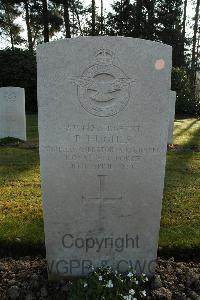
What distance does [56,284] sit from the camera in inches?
136

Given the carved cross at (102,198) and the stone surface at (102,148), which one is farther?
the carved cross at (102,198)

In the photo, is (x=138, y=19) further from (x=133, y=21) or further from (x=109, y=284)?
(x=109, y=284)

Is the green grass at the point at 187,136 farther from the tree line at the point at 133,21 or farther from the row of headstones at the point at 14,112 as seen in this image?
the tree line at the point at 133,21

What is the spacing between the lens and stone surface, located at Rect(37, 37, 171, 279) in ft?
10.1

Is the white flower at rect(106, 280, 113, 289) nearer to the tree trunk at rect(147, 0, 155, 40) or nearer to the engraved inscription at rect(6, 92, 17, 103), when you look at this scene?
the engraved inscription at rect(6, 92, 17, 103)

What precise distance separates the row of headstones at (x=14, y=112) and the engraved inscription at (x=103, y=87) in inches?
292

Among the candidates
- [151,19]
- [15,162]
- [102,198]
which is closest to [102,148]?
[102,198]

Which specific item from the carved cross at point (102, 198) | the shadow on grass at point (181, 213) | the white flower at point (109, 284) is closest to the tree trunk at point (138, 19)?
the shadow on grass at point (181, 213)

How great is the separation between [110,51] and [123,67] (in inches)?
6.4

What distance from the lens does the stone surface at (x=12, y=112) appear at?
10391 mm

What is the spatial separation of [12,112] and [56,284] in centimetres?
776

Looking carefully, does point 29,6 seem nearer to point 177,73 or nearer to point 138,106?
point 177,73

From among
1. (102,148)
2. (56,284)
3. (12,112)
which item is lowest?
(56,284)

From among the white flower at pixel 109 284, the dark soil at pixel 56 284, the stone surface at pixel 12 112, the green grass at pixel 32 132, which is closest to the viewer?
the white flower at pixel 109 284
